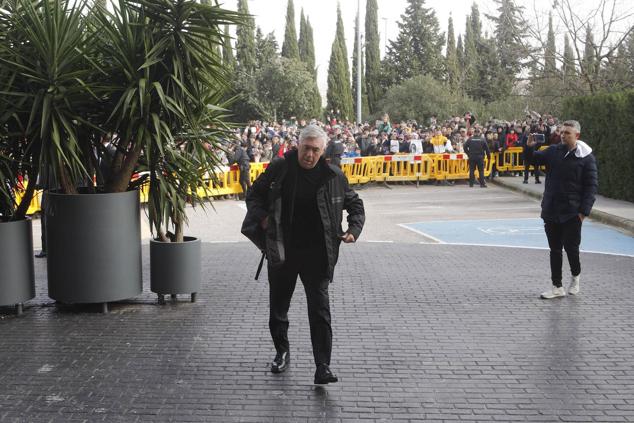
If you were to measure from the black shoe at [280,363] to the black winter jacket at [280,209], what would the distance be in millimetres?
783

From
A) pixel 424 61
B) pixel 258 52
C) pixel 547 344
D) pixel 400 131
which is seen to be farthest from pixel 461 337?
pixel 424 61

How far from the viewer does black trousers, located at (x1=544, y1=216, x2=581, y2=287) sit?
29.6 feet

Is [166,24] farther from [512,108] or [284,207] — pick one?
[512,108]

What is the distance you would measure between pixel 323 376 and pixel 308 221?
1075mm

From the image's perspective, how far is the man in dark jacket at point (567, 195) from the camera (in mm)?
8945

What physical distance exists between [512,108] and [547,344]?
42.9 metres

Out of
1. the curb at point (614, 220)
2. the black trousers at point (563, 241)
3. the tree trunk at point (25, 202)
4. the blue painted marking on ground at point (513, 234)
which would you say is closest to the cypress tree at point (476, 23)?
the curb at point (614, 220)

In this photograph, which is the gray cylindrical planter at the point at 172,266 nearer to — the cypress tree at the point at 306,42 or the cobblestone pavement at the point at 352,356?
the cobblestone pavement at the point at 352,356

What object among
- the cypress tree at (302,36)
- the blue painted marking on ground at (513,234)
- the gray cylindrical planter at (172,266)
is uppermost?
the cypress tree at (302,36)

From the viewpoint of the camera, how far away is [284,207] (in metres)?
5.98

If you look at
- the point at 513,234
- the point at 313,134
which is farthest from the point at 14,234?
the point at 513,234

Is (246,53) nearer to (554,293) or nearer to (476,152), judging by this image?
(476,152)

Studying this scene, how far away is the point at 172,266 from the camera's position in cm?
870

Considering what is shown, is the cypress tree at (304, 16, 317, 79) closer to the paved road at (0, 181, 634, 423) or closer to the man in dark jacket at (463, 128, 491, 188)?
the man in dark jacket at (463, 128, 491, 188)
